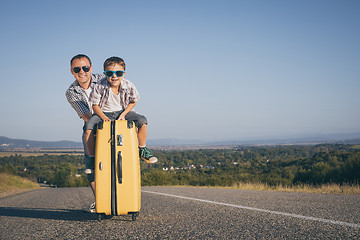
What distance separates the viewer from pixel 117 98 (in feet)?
14.2

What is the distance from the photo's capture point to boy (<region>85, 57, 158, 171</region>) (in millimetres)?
4148

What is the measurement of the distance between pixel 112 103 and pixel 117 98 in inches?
3.9

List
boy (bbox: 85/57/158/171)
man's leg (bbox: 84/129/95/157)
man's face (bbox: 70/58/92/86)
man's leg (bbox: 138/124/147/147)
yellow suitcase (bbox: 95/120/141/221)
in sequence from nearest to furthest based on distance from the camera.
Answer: yellow suitcase (bbox: 95/120/141/221) → man's leg (bbox: 84/129/95/157) → boy (bbox: 85/57/158/171) → man's leg (bbox: 138/124/147/147) → man's face (bbox: 70/58/92/86)

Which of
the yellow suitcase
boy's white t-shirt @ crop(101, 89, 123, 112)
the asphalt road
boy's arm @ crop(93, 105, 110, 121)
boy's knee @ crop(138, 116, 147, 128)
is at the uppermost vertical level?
boy's white t-shirt @ crop(101, 89, 123, 112)

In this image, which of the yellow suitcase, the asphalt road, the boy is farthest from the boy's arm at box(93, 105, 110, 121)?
the asphalt road

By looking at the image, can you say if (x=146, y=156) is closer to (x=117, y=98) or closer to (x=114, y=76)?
(x=117, y=98)

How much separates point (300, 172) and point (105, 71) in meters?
20.2

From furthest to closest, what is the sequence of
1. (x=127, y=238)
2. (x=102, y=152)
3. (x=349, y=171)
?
1. (x=349, y=171)
2. (x=102, y=152)
3. (x=127, y=238)

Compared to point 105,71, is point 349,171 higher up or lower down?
lower down

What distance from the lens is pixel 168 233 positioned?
3135mm

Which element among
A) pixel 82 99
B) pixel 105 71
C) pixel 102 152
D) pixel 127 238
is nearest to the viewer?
pixel 127 238

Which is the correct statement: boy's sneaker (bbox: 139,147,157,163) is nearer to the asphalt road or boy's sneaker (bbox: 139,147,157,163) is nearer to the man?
the asphalt road

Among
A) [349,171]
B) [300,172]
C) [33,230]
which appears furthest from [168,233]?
[300,172]

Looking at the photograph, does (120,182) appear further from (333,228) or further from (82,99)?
(333,228)
